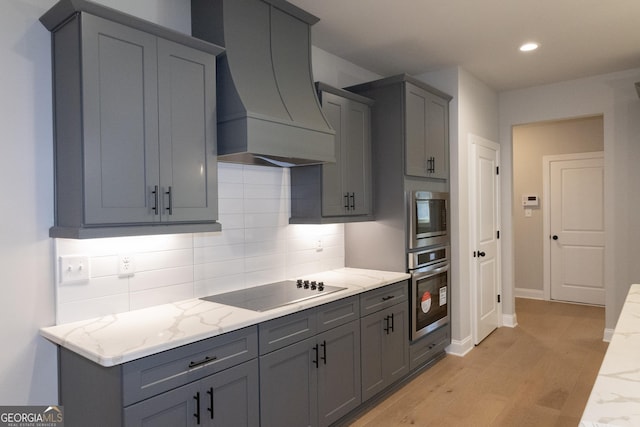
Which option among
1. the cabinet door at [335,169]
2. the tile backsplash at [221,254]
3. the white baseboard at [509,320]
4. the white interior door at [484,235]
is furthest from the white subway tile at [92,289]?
the white baseboard at [509,320]

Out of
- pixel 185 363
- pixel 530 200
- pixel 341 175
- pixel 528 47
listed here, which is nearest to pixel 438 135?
pixel 528 47

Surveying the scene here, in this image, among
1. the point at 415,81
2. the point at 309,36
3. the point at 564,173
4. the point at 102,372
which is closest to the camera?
the point at 102,372

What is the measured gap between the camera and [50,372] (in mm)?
1964

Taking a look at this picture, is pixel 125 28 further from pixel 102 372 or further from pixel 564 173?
pixel 564 173

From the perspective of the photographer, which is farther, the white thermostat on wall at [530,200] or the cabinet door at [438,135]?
the white thermostat on wall at [530,200]

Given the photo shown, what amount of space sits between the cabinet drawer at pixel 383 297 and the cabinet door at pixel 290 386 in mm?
561

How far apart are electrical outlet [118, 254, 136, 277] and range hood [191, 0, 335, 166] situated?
0.74 m

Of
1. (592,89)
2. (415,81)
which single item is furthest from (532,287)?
(415,81)

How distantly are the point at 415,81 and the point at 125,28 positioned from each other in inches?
91.7

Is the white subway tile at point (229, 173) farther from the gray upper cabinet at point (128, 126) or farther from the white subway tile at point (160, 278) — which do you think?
the white subway tile at point (160, 278)

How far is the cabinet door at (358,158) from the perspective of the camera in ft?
10.8

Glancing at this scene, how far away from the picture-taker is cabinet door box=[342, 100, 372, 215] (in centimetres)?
329

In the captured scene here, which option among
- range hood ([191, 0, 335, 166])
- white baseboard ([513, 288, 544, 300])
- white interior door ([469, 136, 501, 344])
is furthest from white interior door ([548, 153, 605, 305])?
range hood ([191, 0, 335, 166])

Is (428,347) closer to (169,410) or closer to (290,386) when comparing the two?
(290,386)
